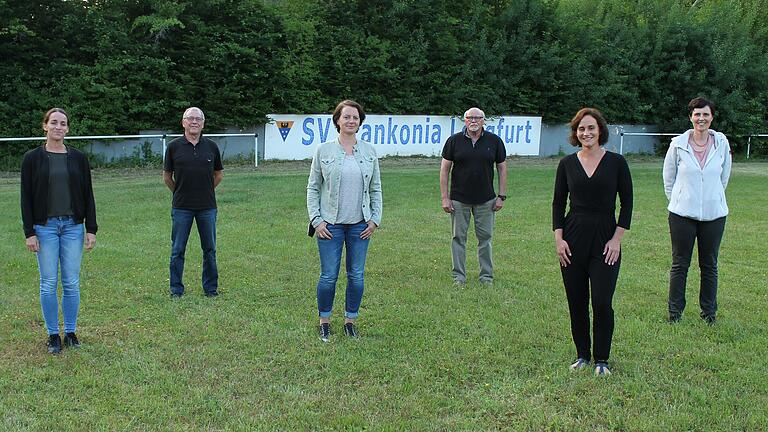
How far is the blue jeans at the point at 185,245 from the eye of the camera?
6992 millimetres

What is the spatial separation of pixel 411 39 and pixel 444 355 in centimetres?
2183

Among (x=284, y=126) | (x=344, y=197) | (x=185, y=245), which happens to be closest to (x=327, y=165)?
(x=344, y=197)

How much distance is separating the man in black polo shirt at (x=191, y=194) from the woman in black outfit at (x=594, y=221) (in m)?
3.59

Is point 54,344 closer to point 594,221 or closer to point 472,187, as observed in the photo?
point 594,221

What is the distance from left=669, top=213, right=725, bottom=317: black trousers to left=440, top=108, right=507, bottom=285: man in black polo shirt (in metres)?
1.99

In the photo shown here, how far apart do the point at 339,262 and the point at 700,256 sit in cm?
308

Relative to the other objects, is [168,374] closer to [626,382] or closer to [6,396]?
[6,396]

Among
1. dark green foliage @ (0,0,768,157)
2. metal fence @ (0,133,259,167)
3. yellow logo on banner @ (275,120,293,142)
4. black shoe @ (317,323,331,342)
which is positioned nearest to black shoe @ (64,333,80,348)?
black shoe @ (317,323,331,342)

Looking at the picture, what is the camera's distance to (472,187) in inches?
303

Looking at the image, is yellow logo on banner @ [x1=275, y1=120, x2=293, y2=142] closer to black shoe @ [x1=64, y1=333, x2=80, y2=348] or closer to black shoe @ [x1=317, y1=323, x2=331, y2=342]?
black shoe @ [x1=317, y1=323, x2=331, y2=342]

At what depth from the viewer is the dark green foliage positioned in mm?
20000

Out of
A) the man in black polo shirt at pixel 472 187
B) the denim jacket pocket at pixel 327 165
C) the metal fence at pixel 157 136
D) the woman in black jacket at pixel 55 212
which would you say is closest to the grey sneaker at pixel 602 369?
the denim jacket pocket at pixel 327 165

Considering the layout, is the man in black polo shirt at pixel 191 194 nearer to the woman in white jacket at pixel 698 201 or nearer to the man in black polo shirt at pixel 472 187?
the man in black polo shirt at pixel 472 187

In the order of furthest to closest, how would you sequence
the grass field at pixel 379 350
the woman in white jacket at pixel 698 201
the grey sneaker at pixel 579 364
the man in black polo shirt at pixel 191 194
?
1. the man in black polo shirt at pixel 191 194
2. the woman in white jacket at pixel 698 201
3. the grey sneaker at pixel 579 364
4. the grass field at pixel 379 350
